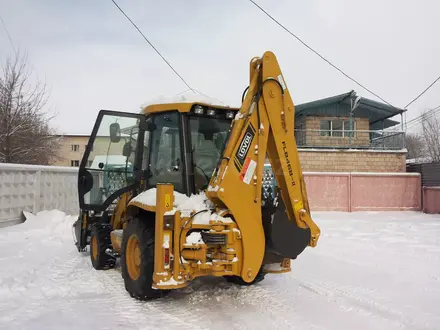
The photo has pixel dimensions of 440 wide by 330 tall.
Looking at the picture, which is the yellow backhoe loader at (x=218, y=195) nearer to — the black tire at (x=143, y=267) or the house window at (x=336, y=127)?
the black tire at (x=143, y=267)

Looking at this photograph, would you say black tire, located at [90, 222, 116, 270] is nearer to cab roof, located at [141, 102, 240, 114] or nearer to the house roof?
cab roof, located at [141, 102, 240, 114]

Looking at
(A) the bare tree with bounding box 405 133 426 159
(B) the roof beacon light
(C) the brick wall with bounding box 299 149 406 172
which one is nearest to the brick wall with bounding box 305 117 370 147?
(C) the brick wall with bounding box 299 149 406 172

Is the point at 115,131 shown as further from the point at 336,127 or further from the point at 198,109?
the point at 336,127

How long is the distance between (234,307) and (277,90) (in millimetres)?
2508

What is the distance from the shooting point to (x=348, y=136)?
23641mm

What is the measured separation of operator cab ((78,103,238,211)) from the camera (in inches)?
191

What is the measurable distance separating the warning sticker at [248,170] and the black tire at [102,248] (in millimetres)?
2996

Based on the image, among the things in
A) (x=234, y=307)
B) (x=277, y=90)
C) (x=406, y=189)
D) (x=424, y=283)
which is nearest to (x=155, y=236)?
(x=234, y=307)

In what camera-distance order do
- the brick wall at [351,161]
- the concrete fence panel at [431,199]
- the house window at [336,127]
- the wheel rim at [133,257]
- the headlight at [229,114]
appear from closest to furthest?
the wheel rim at [133,257] → the headlight at [229,114] → the concrete fence panel at [431,199] → the brick wall at [351,161] → the house window at [336,127]

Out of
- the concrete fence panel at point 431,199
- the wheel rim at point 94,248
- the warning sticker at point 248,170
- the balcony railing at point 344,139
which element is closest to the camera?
the warning sticker at point 248,170

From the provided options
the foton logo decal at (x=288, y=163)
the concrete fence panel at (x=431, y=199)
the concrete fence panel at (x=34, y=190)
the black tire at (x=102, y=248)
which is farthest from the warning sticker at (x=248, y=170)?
the concrete fence panel at (x=431, y=199)

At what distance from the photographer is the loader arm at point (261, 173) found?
4.27 metres

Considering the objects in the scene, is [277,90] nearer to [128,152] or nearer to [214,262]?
[214,262]

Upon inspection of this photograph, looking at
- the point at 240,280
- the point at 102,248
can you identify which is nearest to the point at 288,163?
the point at 240,280
